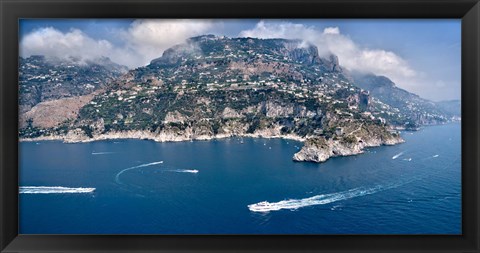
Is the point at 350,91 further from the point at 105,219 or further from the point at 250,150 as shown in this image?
the point at 250,150

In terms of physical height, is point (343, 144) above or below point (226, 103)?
below

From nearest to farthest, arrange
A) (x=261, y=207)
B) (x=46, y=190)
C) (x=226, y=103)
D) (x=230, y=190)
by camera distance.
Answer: (x=46, y=190) < (x=261, y=207) < (x=230, y=190) < (x=226, y=103)

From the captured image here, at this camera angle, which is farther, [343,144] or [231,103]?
[231,103]

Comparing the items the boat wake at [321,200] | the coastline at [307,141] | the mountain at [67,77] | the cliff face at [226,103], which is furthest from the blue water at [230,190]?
the mountain at [67,77]

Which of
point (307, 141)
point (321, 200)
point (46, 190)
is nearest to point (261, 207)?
point (321, 200)

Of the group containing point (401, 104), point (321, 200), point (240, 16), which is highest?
point (240, 16)

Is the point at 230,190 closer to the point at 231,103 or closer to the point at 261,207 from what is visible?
the point at 261,207

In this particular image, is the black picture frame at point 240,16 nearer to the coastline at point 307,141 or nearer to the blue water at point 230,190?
the blue water at point 230,190

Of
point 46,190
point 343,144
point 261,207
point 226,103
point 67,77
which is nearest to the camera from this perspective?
point 46,190
